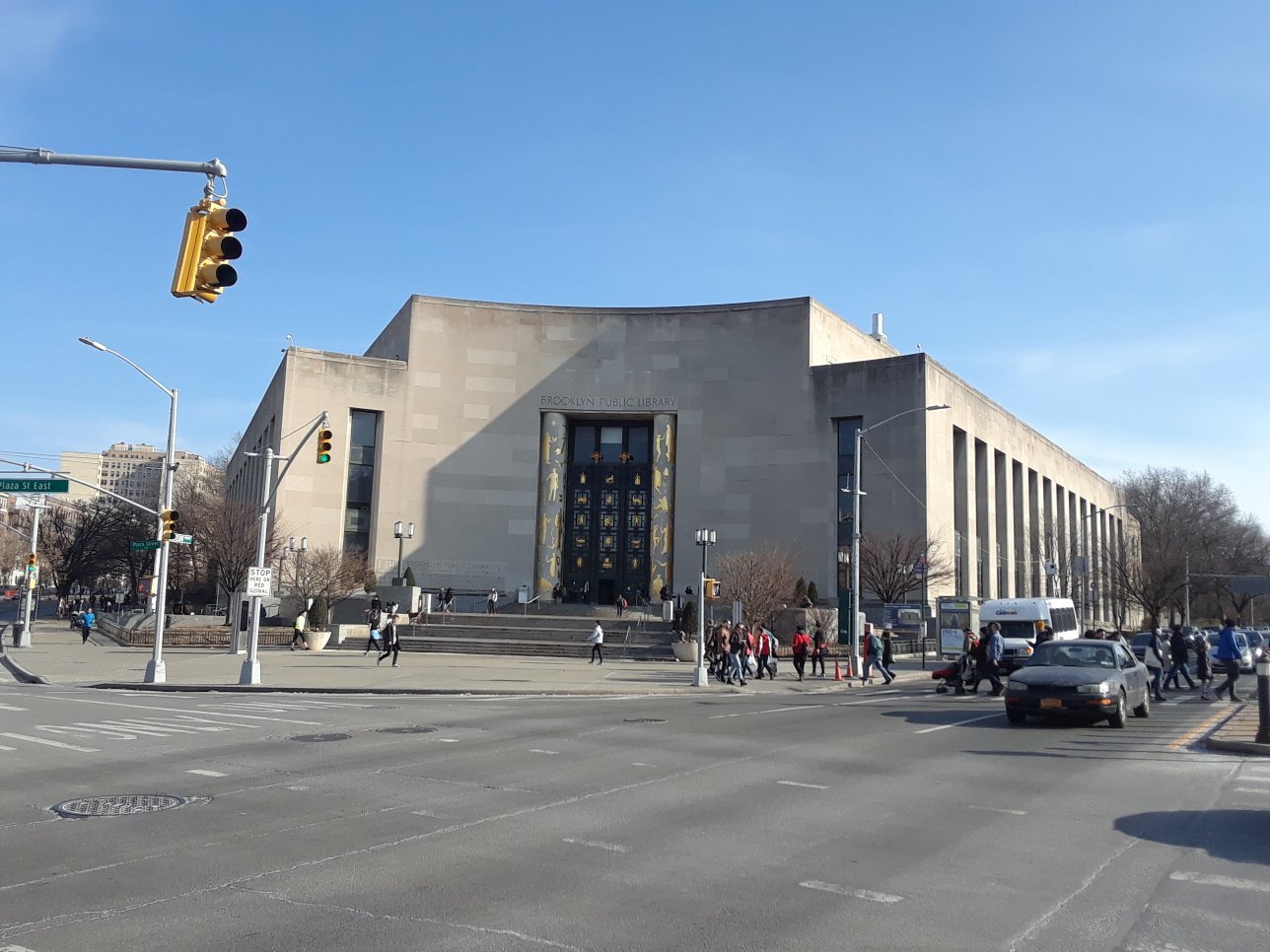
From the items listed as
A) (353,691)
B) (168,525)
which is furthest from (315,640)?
(353,691)

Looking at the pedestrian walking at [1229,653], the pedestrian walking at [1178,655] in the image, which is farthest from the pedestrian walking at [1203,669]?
the pedestrian walking at [1229,653]

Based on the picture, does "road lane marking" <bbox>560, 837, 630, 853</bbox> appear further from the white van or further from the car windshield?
the white van

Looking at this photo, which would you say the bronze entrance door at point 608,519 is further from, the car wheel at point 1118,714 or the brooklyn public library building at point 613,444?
the car wheel at point 1118,714

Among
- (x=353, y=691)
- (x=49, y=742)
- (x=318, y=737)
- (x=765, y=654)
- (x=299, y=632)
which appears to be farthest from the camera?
(x=299, y=632)

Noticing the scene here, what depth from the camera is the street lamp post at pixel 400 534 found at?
57812 millimetres

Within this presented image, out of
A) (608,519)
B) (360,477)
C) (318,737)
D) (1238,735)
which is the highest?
(360,477)

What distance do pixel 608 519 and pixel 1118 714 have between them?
51.4 meters

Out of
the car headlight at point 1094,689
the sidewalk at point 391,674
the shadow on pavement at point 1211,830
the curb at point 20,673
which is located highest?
the car headlight at point 1094,689

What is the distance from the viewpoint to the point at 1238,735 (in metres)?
15.7

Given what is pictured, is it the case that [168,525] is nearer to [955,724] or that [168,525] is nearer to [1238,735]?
[955,724]

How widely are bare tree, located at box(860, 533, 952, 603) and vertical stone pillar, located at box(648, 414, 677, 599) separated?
13.0 meters

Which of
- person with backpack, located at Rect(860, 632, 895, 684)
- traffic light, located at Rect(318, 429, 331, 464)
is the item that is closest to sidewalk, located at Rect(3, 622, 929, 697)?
person with backpack, located at Rect(860, 632, 895, 684)

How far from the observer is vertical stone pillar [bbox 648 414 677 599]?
2539 inches

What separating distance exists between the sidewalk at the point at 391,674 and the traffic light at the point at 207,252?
16129 mm
